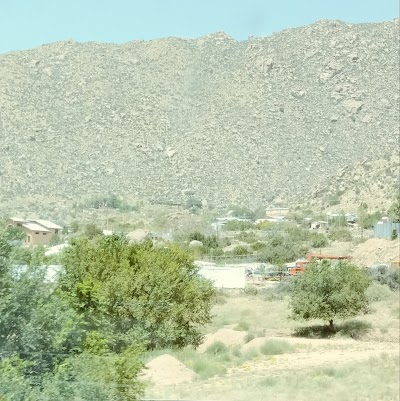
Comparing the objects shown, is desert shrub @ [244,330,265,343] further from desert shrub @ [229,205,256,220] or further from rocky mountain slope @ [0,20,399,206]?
desert shrub @ [229,205,256,220]

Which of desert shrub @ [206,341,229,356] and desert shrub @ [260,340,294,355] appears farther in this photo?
desert shrub @ [260,340,294,355]

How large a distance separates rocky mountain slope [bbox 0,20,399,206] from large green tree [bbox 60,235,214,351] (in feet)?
190

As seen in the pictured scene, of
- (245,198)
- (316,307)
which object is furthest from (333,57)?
(316,307)

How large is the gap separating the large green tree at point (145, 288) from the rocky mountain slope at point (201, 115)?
190ft

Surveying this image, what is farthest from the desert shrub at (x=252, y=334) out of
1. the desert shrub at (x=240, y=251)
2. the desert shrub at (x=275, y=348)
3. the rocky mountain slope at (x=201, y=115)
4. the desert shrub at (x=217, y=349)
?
the rocky mountain slope at (x=201, y=115)

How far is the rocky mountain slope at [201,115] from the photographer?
325ft

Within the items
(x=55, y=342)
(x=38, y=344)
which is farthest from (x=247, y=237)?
(x=38, y=344)

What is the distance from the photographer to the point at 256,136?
104 metres

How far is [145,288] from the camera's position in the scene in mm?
30578

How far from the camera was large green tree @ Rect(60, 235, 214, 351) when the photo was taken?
1150 inches

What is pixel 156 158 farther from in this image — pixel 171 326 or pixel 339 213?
pixel 171 326

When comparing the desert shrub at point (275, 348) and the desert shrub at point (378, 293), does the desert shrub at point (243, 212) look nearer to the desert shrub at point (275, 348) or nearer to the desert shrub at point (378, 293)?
the desert shrub at point (378, 293)

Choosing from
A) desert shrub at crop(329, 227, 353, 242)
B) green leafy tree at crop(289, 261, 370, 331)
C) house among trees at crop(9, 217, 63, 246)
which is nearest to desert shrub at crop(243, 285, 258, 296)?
green leafy tree at crop(289, 261, 370, 331)

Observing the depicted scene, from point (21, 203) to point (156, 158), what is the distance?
725 inches
